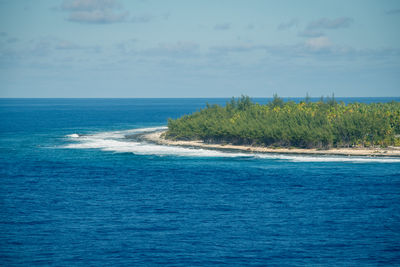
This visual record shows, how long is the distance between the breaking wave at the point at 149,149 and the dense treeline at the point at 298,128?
6.25m

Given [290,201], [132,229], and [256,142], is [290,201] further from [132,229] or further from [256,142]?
[256,142]

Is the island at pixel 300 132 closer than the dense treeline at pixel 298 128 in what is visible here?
Yes

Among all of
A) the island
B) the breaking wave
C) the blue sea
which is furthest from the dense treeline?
the blue sea

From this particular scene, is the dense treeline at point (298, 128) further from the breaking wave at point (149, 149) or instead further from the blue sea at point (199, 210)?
the blue sea at point (199, 210)

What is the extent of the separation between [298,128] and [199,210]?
168 ft

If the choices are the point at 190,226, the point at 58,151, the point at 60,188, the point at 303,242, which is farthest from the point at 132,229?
the point at 58,151

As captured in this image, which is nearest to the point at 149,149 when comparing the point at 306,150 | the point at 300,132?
the point at 300,132

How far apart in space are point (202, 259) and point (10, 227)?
20782 mm

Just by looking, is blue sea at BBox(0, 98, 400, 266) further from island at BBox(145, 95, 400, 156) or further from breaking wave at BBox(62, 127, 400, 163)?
island at BBox(145, 95, 400, 156)

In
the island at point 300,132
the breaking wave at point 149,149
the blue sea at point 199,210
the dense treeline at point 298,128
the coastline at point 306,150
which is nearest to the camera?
the blue sea at point 199,210

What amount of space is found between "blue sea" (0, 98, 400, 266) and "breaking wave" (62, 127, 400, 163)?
3.51ft

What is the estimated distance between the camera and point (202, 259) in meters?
43.7

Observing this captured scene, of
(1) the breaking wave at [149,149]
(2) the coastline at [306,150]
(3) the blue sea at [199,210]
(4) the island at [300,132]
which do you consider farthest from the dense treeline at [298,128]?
(3) the blue sea at [199,210]

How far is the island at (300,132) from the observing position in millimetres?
105438
